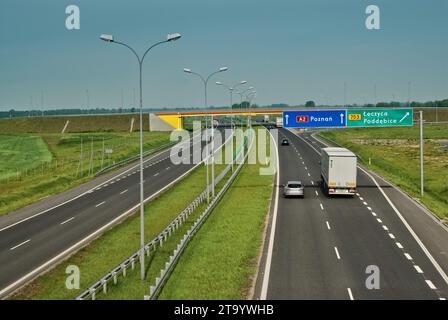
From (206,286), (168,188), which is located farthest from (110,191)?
(206,286)

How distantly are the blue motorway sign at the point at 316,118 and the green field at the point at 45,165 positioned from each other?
22496 millimetres

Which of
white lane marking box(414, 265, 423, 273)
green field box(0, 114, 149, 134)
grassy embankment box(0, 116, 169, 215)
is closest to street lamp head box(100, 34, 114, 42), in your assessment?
white lane marking box(414, 265, 423, 273)

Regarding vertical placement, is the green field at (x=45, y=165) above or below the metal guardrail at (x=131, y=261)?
above

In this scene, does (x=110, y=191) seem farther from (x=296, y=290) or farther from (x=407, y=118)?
(x=296, y=290)

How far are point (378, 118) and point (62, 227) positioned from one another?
28.4 meters

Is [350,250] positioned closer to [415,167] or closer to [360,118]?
[360,118]

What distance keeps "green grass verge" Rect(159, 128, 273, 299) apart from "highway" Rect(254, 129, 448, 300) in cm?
81

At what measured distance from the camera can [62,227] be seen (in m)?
34.3

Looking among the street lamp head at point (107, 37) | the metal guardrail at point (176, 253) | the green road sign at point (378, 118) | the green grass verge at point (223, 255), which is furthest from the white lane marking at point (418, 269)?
the green road sign at point (378, 118)

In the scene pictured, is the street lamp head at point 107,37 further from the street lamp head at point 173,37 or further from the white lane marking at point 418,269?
the white lane marking at point 418,269

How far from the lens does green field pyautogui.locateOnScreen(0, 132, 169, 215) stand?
4962 cm

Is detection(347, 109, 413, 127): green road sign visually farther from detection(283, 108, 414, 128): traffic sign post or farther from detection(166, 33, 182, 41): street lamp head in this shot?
detection(166, 33, 182, 41): street lamp head

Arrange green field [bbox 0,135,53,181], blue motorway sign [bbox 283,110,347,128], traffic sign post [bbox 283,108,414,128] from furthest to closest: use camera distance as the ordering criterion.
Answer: green field [bbox 0,135,53,181] → blue motorway sign [bbox 283,110,347,128] → traffic sign post [bbox 283,108,414,128]

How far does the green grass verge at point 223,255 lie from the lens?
65.9 ft
